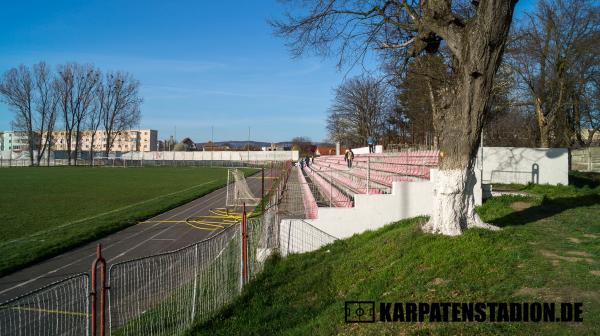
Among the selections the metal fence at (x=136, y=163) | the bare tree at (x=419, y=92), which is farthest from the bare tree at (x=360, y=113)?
the metal fence at (x=136, y=163)

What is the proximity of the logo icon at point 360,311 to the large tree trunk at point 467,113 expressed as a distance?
2.19 meters

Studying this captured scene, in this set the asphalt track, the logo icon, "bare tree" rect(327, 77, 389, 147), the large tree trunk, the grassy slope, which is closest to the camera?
the grassy slope

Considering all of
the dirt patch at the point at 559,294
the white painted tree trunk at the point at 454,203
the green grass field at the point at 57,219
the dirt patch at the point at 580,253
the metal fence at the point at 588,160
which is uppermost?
the metal fence at the point at 588,160

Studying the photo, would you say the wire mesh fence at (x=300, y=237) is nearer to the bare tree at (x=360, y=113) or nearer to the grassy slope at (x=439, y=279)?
the grassy slope at (x=439, y=279)

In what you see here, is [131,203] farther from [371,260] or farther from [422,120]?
[422,120]

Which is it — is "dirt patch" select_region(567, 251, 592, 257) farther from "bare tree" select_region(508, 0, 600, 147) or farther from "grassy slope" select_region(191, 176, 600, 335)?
"bare tree" select_region(508, 0, 600, 147)

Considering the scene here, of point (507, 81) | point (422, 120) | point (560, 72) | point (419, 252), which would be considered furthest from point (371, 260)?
point (422, 120)

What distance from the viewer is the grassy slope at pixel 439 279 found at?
437cm

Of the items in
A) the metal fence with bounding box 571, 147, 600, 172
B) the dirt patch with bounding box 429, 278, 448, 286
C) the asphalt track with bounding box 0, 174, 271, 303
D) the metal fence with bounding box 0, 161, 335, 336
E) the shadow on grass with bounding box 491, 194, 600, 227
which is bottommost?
the asphalt track with bounding box 0, 174, 271, 303

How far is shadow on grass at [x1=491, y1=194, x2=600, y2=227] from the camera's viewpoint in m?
7.92

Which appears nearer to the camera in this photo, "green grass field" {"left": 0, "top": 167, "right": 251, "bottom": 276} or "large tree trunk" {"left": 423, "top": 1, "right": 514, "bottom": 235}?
"large tree trunk" {"left": 423, "top": 1, "right": 514, "bottom": 235}

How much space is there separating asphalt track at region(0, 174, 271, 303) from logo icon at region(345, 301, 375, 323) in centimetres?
616

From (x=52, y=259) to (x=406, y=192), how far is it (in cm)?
871

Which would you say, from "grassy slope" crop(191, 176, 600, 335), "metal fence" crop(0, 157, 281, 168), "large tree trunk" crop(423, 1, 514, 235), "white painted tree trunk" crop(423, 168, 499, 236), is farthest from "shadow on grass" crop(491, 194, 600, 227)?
"metal fence" crop(0, 157, 281, 168)
